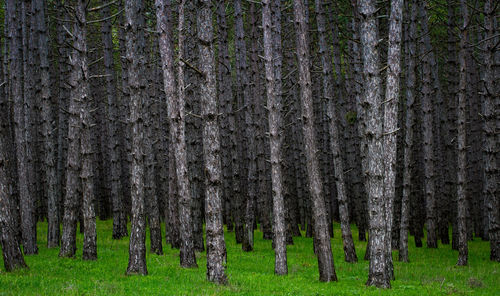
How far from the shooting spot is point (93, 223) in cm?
1385

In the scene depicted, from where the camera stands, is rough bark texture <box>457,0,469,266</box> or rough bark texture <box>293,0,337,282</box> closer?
rough bark texture <box>293,0,337,282</box>

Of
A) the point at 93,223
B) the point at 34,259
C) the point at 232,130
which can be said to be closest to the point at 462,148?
the point at 232,130

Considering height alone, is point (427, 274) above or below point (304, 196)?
below

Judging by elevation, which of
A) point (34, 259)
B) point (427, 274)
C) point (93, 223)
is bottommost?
point (427, 274)

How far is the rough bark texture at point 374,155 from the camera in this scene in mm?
10906

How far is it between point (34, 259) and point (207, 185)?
6.34 m

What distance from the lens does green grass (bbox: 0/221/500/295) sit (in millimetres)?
10086

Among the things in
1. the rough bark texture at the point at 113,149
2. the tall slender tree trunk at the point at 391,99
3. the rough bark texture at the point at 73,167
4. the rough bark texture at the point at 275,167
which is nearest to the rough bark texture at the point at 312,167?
the rough bark texture at the point at 275,167

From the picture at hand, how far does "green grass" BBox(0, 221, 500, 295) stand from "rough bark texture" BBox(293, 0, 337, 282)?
0.54 m

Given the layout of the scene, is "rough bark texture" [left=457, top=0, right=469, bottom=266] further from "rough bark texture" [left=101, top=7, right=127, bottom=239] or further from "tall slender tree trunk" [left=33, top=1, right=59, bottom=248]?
"rough bark texture" [left=101, top=7, right=127, bottom=239]

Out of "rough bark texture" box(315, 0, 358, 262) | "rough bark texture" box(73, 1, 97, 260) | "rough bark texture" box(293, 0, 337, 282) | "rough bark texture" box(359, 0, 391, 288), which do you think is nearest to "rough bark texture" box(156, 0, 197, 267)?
"rough bark texture" box(73, 1, 97, 260)

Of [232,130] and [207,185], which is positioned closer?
[207,185]

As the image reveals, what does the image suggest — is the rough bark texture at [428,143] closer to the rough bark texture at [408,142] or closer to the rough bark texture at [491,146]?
the rough bark texture at [408,142]

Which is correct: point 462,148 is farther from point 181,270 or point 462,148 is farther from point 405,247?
point 181,270
